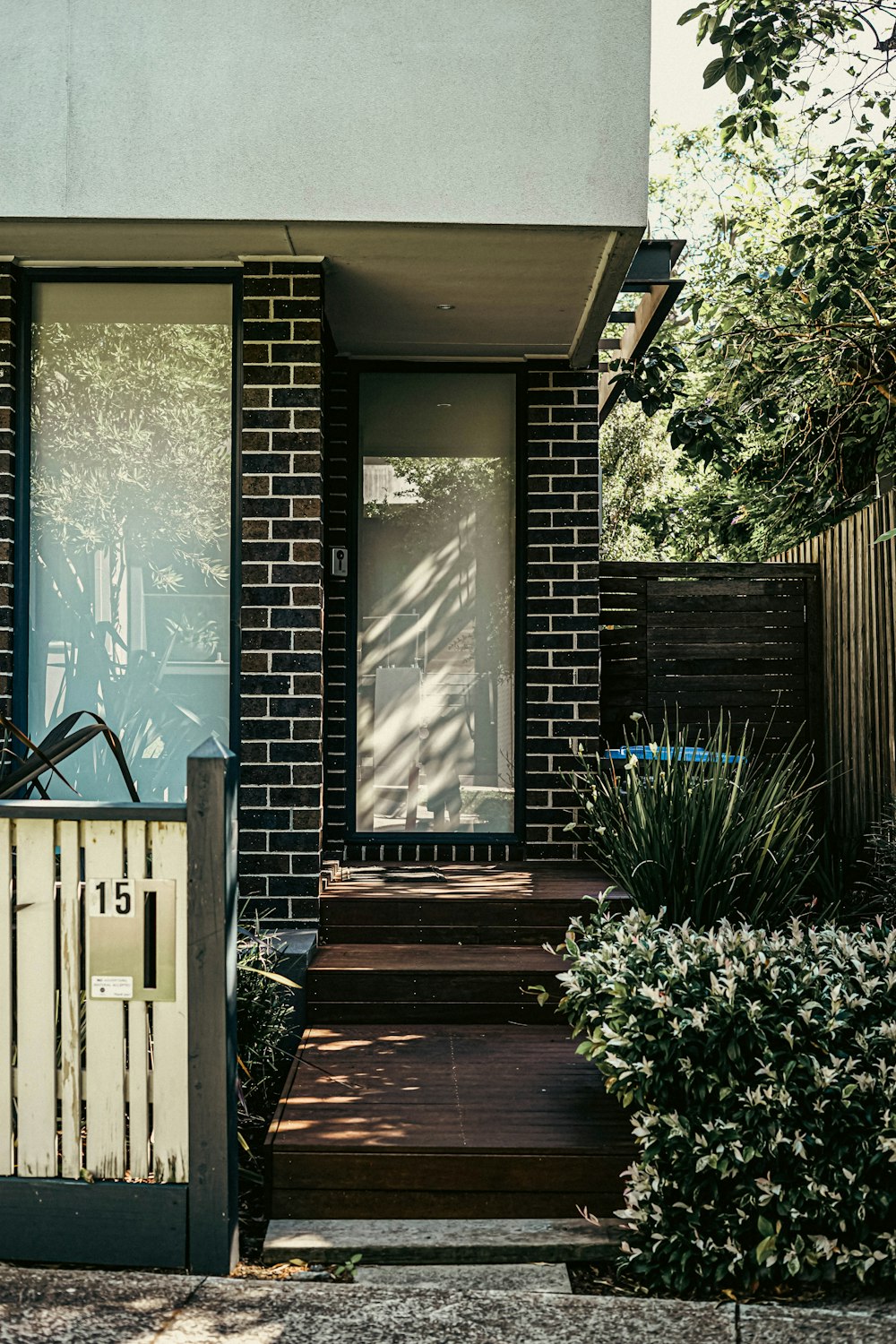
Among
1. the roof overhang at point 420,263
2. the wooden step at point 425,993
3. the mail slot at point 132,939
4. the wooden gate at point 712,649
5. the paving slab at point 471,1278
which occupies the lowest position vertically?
the paving slab at point 471,1278

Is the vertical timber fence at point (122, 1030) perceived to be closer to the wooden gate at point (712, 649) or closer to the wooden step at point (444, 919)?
the wooden step at point (444, 919)

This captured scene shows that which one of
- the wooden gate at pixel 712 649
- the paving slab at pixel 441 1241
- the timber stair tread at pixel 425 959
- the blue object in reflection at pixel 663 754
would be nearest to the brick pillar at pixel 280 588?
the timber stair tread at pixel 425 959

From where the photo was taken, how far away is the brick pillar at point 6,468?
207 inches

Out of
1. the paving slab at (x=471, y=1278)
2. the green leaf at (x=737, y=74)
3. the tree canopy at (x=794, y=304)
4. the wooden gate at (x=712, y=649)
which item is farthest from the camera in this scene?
the wooden gate at (x=712, y=649)

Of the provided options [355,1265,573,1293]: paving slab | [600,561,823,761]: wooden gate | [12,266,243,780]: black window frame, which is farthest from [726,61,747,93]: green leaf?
[355,1265,573,1293]: paving slab

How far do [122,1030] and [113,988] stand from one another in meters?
0.12

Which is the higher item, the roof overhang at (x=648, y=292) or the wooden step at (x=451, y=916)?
the roof overhang at (x=648, y=292)

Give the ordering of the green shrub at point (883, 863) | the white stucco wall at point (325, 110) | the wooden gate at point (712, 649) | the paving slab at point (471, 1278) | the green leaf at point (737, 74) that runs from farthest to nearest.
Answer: the wooden gate at point (712, 649), the green shrub at point (883, 863), the green leaf at point (737, 74), the white stucco wall at point (325, 110), the paving slab at point (471, 1278)

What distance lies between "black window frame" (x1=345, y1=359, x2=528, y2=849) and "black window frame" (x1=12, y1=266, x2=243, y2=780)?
116 centimetres

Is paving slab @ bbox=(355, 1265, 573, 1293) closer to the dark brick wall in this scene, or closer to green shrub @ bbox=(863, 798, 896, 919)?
green shrub @ bbox=(863, 798, 896, 919)

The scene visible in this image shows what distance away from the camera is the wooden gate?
7145 mm

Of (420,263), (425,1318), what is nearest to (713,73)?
(420,263)

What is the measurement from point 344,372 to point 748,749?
3.24m

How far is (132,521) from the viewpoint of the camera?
5371 mm
